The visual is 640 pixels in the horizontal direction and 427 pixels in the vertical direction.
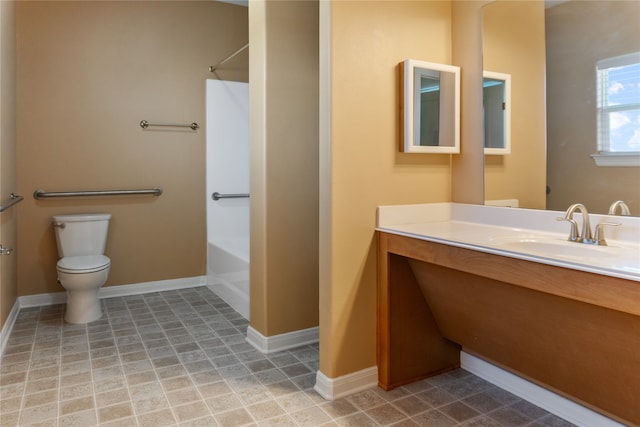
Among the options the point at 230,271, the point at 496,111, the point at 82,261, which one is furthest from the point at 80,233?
the point at 496,111

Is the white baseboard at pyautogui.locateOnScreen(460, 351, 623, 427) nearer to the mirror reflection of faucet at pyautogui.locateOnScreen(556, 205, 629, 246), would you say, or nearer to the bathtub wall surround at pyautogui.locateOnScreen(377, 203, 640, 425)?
the bathtub wall surround at pyautogui.locateOnScreen(377, 203, 640, 425)

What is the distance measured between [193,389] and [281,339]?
0.65m

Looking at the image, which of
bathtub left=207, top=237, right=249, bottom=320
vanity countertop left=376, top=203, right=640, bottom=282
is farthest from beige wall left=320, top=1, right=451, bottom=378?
bathtub left=207, top=237, right=249, bottom=320

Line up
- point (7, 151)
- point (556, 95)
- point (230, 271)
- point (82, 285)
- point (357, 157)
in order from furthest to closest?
point (230, 271) < point (82, 285) < point (7, 151) < point (357, 157) < point (556, 95)

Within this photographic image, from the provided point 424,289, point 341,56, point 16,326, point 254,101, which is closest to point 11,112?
point 16,326

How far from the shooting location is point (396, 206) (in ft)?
7.48

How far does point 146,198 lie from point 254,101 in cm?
172

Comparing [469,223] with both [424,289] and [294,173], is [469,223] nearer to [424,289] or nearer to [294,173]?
[424,289]

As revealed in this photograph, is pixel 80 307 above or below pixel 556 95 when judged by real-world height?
below

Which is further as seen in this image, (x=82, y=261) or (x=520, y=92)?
(x=82, y=261)

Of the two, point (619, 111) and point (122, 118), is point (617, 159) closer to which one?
point (619, 111)

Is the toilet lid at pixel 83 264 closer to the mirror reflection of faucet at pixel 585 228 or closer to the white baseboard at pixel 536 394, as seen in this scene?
the white baseboard at pixel 536 394

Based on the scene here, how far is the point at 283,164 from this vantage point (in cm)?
271

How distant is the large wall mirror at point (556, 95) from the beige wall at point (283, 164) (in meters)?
1.01
